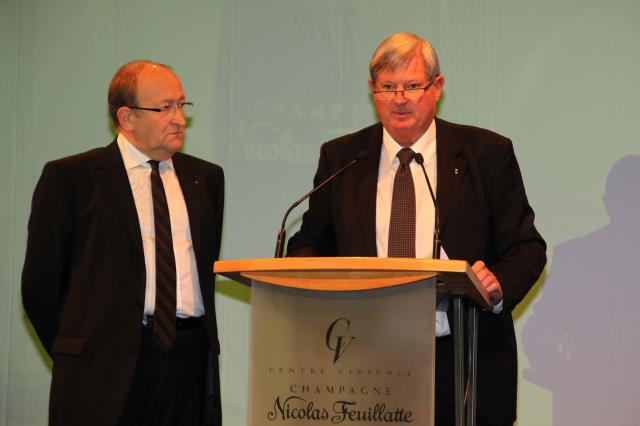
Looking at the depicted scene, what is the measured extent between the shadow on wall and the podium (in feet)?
7.30

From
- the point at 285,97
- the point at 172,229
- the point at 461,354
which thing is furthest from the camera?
the point at 285,97

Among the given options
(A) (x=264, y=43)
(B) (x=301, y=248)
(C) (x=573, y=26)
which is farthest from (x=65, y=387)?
(C) (x=573, y=26)

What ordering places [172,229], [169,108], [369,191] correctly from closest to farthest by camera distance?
1. [369,191]
2. [172,229]
3. [169,108]

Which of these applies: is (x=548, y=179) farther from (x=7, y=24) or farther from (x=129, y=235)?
(x=7, y=24)

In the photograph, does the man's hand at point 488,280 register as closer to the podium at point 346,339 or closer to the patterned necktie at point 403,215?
the podium at point 346,339

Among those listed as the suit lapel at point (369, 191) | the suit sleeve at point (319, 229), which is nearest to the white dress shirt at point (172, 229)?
the suit sleeve at point (319, 229)

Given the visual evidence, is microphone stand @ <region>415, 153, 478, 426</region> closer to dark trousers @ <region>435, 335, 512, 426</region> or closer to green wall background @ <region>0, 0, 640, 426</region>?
dark trousers @ <region>435, 335, 512, 426</region>

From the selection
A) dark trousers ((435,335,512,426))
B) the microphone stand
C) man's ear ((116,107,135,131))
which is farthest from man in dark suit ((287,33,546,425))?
man's ear ((116,107,135,131))

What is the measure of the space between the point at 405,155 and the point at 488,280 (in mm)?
652

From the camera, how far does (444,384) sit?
2.68 meters

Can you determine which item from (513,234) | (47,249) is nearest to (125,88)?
(47,249)

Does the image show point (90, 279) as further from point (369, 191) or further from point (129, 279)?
point (369, 191)

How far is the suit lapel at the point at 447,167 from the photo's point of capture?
2.80 meters

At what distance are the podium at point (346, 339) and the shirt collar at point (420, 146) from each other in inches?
35.5
